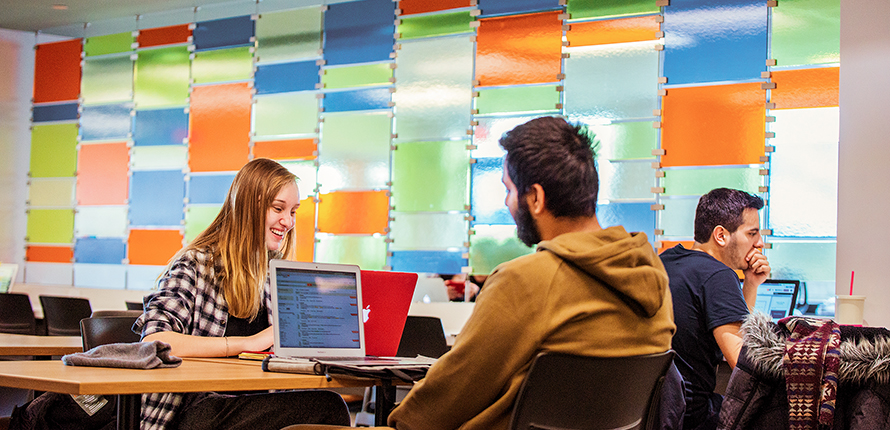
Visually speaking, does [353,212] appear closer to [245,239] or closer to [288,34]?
[288,34]

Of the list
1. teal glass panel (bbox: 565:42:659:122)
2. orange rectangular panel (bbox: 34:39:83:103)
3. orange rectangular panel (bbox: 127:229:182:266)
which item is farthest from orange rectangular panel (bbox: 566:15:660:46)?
orange rectangular panel (bbox: 34:39:83:103)

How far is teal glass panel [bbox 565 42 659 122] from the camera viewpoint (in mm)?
5352

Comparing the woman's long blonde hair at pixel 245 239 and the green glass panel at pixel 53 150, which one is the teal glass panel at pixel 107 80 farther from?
the woman's long blonde hair at pixel 245 239

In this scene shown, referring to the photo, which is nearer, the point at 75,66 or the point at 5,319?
the point at 5,319

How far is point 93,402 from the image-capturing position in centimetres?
193

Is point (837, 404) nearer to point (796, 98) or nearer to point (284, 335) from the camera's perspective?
point (284, 335)

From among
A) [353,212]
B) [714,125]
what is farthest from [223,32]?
[714,125]

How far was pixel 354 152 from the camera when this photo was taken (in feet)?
20.6

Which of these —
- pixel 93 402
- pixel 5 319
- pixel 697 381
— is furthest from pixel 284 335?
pixel 5 319

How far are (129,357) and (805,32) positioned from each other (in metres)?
4.63

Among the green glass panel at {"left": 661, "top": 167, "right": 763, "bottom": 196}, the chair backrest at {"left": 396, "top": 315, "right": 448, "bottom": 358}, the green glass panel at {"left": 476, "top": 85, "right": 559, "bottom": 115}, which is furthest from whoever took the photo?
the green glass panel at {"left": 476, "top": 85, "right": 559, "bottom": 115}

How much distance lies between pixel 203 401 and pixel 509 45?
428 cm

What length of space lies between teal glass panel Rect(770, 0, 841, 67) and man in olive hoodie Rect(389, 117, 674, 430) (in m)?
4.02

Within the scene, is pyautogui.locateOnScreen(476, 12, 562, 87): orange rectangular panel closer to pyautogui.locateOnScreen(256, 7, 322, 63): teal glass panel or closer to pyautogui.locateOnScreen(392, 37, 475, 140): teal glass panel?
pyautogui.locateOnScreen(392, 37, 475, 140): teal glass panel
